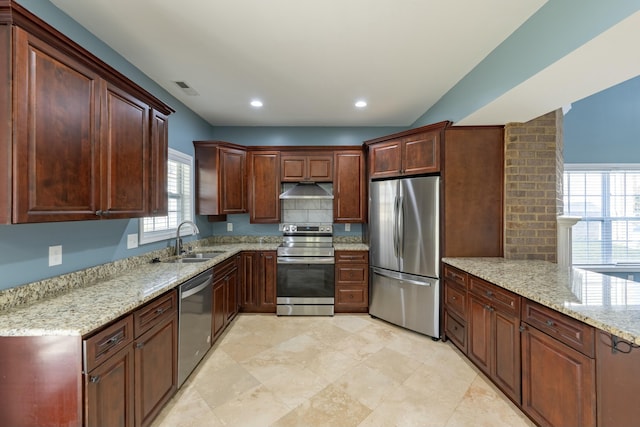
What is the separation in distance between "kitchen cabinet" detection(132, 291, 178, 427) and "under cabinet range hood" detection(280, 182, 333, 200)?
2.21 metres

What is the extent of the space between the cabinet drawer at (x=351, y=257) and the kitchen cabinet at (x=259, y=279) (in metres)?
0.92

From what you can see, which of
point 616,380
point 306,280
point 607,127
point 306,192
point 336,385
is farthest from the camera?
point 607,127

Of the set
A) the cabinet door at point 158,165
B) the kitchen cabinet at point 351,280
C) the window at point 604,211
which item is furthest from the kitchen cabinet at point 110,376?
the window at point 604,211

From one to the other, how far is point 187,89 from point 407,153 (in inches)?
107

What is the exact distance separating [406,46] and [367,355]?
2922mm

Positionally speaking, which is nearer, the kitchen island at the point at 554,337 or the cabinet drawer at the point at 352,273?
the kitchen island at the point at 554,337

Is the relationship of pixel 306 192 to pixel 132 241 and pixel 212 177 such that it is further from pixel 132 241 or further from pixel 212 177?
pixel 132 241

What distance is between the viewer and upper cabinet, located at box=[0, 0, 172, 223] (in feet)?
3.84

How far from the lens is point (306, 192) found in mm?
3908

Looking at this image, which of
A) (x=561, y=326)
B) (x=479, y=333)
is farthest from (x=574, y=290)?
(x=479, y=333)

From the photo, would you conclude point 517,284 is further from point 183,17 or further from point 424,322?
point 183,17

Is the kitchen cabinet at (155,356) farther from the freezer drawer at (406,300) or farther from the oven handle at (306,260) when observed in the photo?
the freezer drawer at (406,300)

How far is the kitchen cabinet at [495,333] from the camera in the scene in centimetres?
190

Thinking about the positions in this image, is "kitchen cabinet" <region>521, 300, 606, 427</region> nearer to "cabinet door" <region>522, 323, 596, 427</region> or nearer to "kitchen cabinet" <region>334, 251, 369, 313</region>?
"cabinet door" <region>522, 323, 596, 427</region>
